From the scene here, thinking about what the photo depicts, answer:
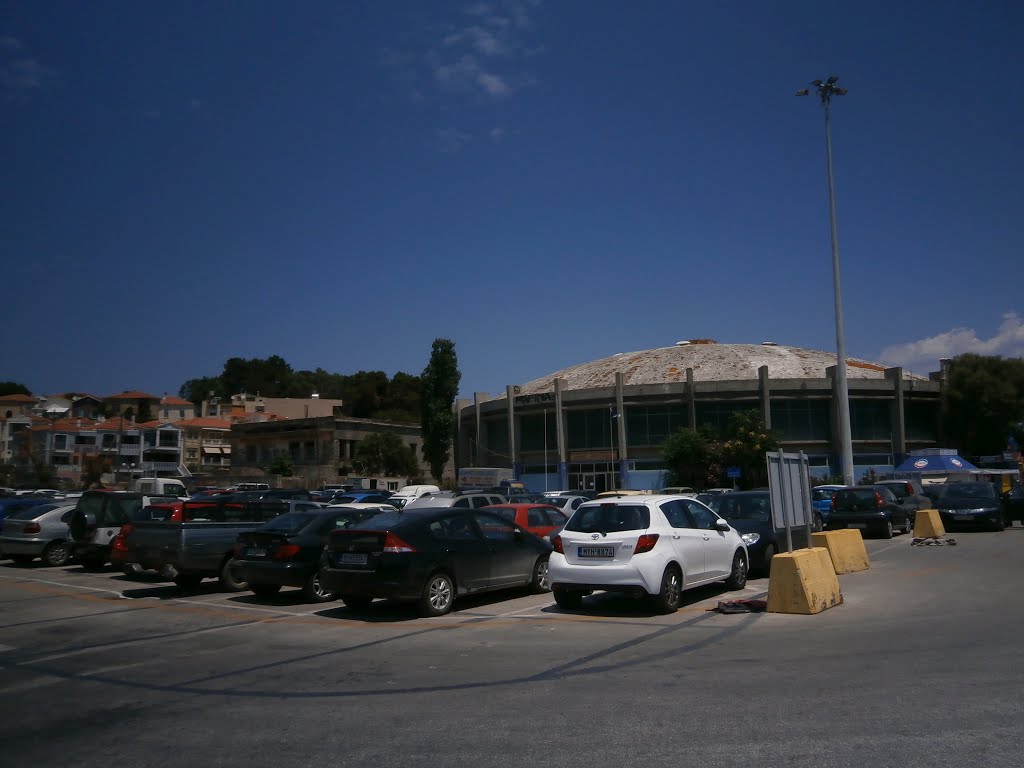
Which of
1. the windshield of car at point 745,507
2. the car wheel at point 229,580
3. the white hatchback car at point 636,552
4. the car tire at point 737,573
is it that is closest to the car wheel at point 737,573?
the car tire at point 737,573

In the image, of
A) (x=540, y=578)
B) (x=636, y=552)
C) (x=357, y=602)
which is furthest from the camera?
(x=540, y=578)

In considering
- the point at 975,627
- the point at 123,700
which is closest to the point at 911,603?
the point at 975,627

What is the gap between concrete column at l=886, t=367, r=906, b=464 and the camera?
6319 centimetres

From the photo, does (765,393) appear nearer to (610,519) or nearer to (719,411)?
(719,411)

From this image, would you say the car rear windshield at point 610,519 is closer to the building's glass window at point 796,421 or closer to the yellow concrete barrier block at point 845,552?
the yellow concrete barrier block at point 845,552

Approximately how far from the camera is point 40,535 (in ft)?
66.9

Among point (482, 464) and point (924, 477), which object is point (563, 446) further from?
point (924, 477)

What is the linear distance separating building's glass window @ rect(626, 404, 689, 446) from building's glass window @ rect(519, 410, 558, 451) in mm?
6070

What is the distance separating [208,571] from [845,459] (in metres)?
31.7

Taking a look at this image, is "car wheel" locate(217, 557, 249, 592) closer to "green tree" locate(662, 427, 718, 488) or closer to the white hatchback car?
the white hatchback car

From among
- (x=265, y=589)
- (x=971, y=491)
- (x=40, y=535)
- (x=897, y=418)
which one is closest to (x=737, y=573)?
(x=265, y=589)

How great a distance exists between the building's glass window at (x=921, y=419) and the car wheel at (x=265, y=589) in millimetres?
60912

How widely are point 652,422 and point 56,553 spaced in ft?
164

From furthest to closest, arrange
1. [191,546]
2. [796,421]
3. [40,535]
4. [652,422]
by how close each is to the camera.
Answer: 1. [652,422]
2. [796,421]
3. [40,535]
4. [191,546]
